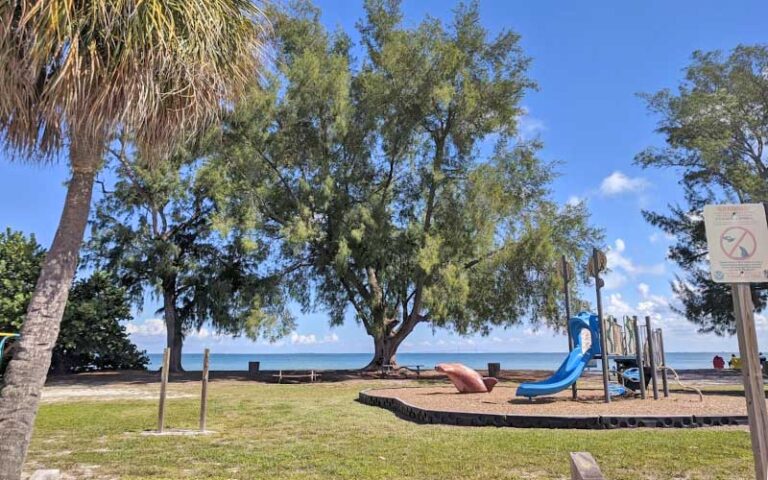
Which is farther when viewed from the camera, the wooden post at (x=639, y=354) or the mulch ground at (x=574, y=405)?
the wooden post at (x=639, y=354)

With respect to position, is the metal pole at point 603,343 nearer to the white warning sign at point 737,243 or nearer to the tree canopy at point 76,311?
the white warning sign at point 737,243

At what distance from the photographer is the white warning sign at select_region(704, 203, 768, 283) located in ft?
11.8

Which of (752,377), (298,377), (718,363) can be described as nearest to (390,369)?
(298,377)

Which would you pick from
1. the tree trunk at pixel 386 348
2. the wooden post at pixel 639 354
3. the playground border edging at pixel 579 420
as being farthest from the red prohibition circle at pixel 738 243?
the tree trunk at pixel 386 348

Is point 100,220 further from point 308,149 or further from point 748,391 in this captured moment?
point 748,391

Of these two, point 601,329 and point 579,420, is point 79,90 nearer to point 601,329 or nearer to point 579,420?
point 579,420

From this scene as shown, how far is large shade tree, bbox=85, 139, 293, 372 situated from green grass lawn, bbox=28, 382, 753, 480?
37.6ft

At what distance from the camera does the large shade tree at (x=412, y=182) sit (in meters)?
20.7

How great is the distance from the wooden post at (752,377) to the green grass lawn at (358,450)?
6.74ft

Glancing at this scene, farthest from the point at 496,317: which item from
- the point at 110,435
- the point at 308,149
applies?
the point at 110,435

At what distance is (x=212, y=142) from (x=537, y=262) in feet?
42.3

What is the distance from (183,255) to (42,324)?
22.0 meters

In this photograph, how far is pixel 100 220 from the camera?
24.5 meters

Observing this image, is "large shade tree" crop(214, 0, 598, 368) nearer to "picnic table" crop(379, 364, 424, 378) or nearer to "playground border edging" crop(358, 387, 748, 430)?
"picnic table" crop(379, 364, 424, 378)
